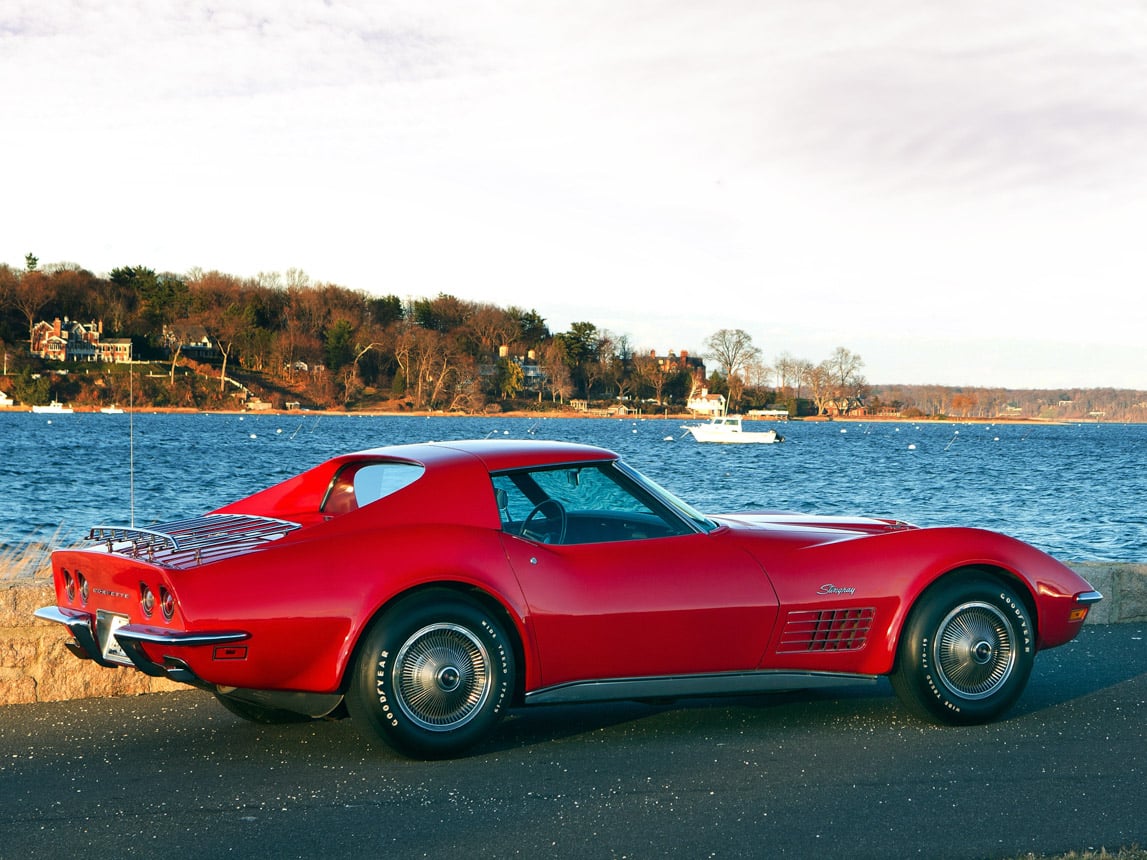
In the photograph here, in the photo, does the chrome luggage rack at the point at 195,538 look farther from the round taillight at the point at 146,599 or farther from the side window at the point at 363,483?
the side window at the point at 363,483

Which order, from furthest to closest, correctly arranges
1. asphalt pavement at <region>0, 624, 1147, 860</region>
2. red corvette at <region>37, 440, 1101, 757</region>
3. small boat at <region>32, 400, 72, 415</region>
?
small boat at <region>32, 400, 72, 415</region> < red corvette at <region>37, 440, 1101, 757</region> < asphalt pavement at <region>0, 624, 1147, 860</region>

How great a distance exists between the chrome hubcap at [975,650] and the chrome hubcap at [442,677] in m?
2.29

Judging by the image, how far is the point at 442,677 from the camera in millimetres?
5438

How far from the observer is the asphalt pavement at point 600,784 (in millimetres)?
4391

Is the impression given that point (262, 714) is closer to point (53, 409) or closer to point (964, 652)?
point (964, 652)

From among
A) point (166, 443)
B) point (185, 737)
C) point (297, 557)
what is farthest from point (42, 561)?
point (166, 443)

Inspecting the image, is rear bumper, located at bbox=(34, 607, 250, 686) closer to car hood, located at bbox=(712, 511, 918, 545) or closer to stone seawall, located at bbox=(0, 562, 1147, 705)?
stone seawall, located at bbox=(0, 562, 1147, 705)

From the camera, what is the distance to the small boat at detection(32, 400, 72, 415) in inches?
6966

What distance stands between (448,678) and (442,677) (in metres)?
0.03

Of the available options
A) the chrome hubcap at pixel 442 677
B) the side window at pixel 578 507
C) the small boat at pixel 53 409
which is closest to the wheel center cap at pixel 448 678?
the chrome hubcap at pixel 442 677

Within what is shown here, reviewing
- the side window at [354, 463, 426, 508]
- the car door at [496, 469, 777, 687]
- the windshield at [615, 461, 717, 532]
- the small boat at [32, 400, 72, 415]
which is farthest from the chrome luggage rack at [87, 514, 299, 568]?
the small boat at [32, 400, 72, 415]

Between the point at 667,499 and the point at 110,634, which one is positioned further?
the point at 667,499

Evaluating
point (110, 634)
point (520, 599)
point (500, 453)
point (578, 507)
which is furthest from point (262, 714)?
point (578, 507)

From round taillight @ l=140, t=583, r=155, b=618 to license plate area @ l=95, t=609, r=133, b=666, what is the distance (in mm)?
134
